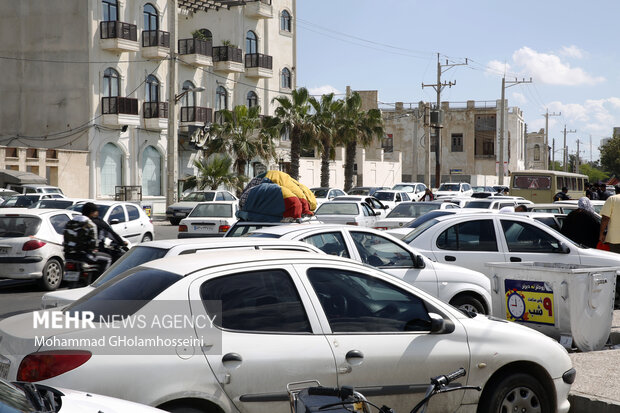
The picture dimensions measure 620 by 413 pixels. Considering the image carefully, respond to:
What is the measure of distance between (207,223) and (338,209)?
4015mm

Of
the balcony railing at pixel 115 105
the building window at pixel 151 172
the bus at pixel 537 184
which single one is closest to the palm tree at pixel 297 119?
the building window at pixel 151 172

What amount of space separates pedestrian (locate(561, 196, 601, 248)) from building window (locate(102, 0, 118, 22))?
31759 millimetres

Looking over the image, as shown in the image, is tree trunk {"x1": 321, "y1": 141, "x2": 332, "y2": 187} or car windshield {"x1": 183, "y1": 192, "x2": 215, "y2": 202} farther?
tree trunk {"x1": 321, "y1": 141, "x2": 332, "y2": 187}

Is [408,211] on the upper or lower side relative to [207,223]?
upper

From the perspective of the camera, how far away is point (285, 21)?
55.2 meters

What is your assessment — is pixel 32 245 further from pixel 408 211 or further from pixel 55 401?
pixel 55 401

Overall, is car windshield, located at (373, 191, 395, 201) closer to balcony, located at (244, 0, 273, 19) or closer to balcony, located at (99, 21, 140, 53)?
balcony, located at (99, 21, 140, 53)

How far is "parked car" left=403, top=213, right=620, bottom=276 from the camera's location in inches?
469

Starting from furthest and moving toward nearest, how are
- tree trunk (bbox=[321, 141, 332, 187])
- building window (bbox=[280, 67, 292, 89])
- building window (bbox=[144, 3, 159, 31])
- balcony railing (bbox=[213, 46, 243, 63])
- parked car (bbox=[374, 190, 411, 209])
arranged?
building window (bbox=[280, 67, 292, 89]) → tree trunk (bbox=[321, 141, 332, 187]) → balcony railing (bbox=[213, 46, 243, 63]) → building window (bbox=[144, 3, 159, 31]) → parked car (bbox=[374, 190, 411, 209])

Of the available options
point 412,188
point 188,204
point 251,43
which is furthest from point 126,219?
point 251,43

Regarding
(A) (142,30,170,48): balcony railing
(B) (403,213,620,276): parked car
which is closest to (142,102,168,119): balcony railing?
(A) (142,30,170,48): balcony railing

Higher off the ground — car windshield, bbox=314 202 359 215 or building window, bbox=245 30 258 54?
building window, bbox=245 30 258 54

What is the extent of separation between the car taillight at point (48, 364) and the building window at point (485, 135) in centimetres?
9281

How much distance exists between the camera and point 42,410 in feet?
12.3
